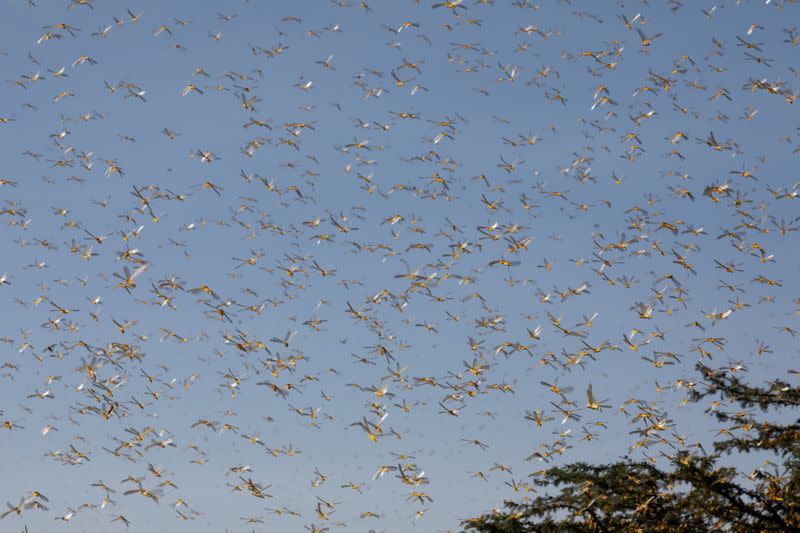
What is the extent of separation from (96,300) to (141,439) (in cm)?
532

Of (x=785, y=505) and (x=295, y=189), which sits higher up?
(x=295, y=189)

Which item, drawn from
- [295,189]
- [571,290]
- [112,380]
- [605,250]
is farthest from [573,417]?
[112,380]

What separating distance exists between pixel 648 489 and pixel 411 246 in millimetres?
10633

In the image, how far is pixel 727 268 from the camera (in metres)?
28.0

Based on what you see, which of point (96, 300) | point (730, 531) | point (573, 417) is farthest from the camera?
point (96, 300)

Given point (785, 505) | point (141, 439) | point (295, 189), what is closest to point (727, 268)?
point (785, 505)

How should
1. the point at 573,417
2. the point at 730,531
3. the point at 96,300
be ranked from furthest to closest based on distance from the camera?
the point at 96,300 → the point at 730,531 → the point at 573,417

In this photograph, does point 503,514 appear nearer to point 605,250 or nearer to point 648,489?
point 648,489

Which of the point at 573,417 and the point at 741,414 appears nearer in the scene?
the point at 573,417

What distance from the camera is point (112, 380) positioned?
96.9 ft

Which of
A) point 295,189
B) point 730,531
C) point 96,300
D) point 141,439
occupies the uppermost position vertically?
point 295,189

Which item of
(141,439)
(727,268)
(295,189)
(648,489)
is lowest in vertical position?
(648,489)

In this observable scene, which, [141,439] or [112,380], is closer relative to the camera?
[141,439]

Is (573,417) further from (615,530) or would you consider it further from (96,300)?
(96,300)
